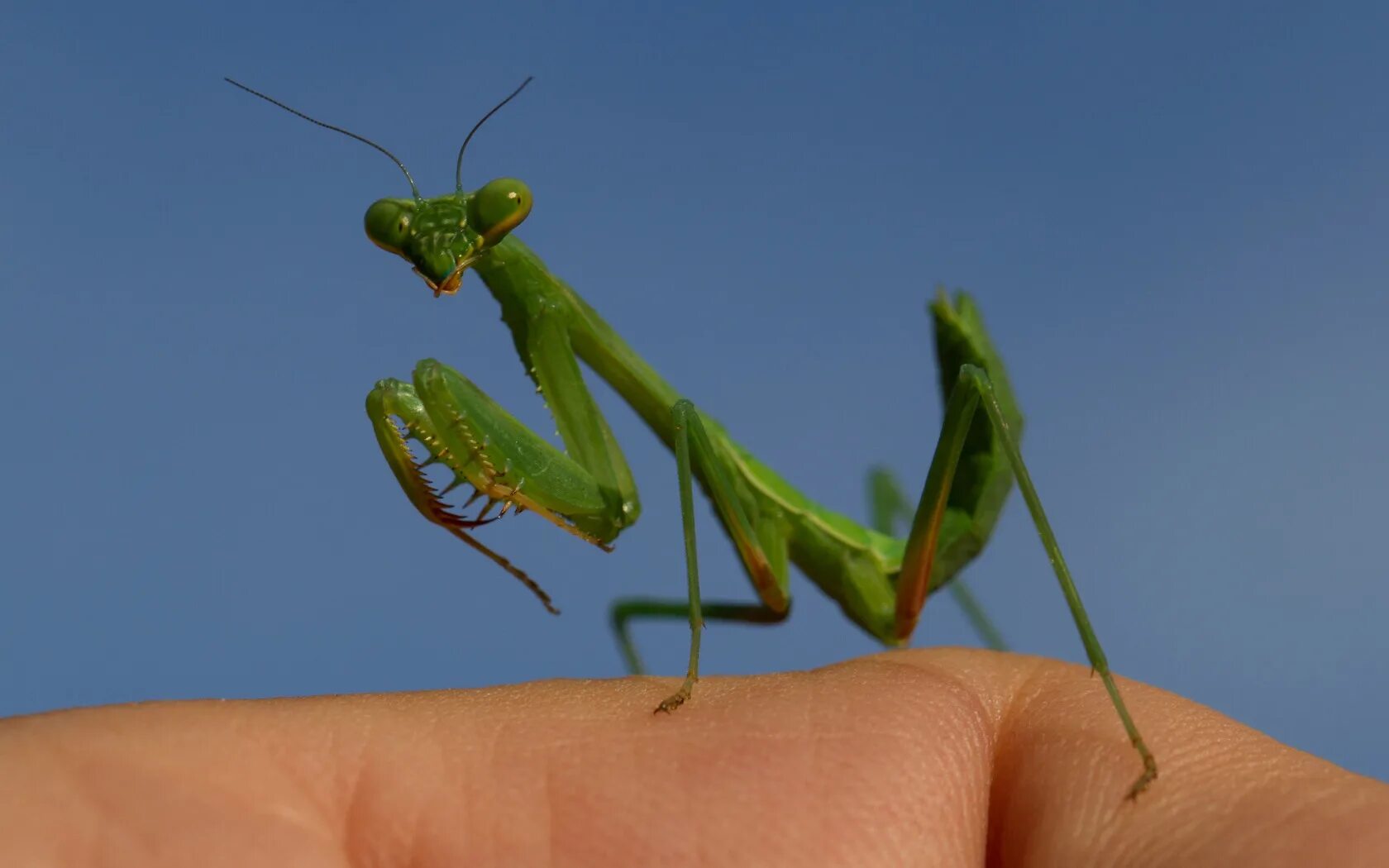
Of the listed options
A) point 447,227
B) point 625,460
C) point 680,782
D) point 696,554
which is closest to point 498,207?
point 447,227

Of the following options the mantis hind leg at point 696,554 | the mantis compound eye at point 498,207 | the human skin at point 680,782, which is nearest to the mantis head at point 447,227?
the mantis compound eye at point 498,207

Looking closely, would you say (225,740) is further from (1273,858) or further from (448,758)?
(1273,858)

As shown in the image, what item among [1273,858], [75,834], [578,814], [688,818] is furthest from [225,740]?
[1273,858]

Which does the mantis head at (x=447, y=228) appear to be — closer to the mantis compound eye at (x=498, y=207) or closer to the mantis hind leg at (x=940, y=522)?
the mantis compound eye at (x=498, y=207)

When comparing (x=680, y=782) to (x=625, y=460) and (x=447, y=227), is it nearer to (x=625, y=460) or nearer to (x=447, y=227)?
(x=625, y=460)

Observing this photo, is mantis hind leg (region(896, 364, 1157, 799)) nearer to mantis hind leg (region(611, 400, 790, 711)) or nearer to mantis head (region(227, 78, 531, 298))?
mantis hind leg (region(611, 400, 790, 711))
